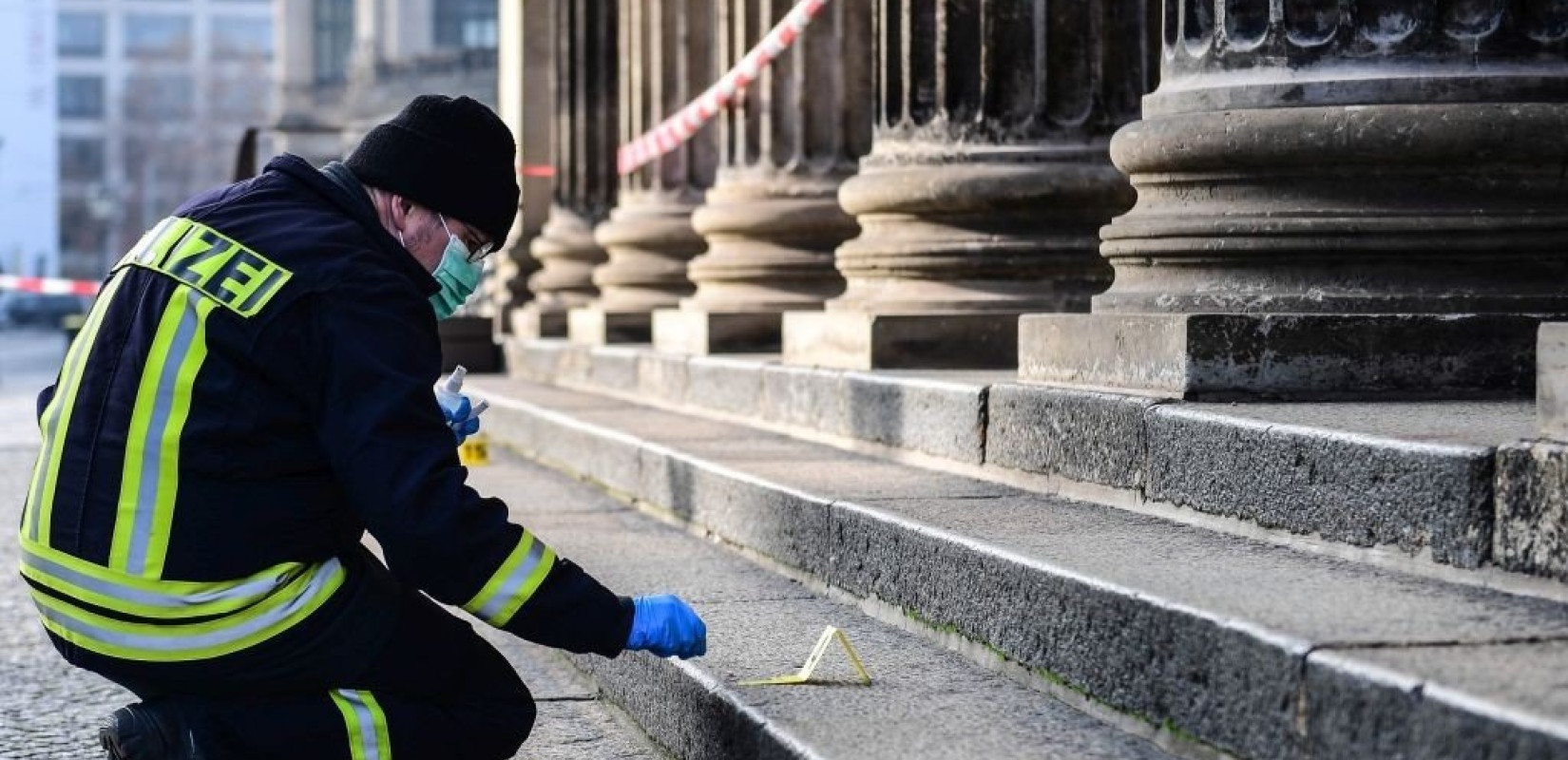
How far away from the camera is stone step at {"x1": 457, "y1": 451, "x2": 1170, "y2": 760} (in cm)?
386

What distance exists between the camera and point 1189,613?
3.71 meters

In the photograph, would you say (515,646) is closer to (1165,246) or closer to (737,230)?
(1165,246)

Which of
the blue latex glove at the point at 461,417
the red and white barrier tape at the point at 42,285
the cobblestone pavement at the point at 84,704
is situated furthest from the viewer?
the red and white barrier tape at the point at 42,285

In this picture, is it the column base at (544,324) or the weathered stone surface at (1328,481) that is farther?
the column base at (544,324)

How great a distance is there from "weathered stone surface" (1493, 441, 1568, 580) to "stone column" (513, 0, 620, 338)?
10.9 meters

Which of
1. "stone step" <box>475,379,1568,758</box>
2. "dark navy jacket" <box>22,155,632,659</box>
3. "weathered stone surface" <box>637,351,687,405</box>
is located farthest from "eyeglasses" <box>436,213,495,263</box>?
"weathered stone surface" <box>637,351,687,405</box>

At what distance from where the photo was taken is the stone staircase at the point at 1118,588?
335 centimetres

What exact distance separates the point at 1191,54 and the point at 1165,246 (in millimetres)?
454

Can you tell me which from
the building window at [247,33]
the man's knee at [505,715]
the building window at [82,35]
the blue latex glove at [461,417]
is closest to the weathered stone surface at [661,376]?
the blue latex glove at [461,417]

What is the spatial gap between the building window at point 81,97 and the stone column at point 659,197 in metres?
97.4

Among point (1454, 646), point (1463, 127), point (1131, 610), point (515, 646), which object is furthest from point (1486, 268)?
point (515, 646)

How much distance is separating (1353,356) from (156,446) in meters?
2.66

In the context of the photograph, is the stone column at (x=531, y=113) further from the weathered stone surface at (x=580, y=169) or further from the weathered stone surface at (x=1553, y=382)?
the weathered stone surface at (x=1553, y=382)

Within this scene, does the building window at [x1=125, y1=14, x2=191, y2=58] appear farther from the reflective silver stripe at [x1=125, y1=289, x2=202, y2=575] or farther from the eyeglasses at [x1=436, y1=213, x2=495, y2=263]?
the reflective silver stripe at [x1=125, y1=289, x2=202, y2=575]
